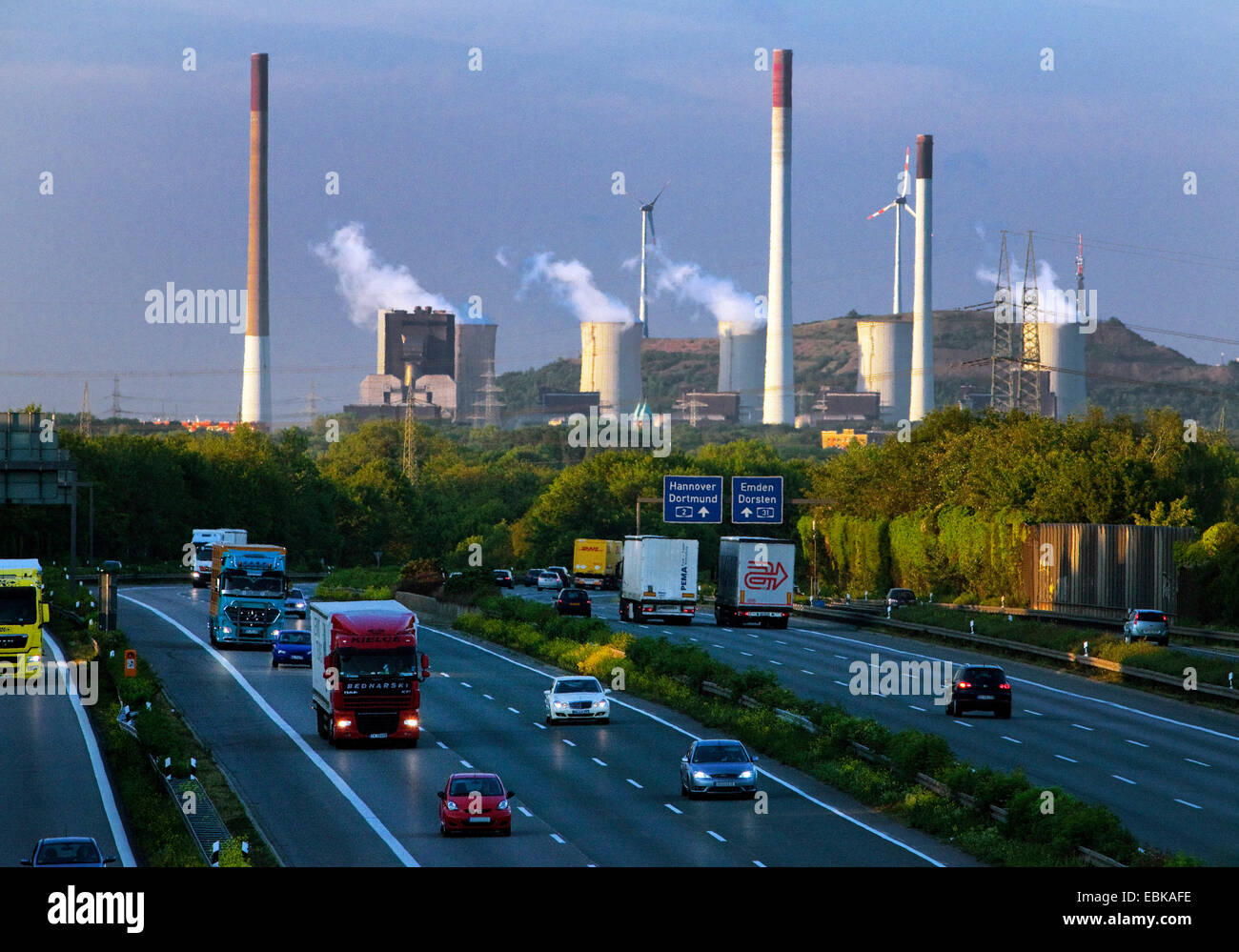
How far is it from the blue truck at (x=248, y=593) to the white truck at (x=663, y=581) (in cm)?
1915

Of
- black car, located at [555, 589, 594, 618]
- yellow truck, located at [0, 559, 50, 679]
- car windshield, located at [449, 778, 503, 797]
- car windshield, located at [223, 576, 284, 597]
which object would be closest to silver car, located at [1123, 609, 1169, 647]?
black car, located at [555, 589, 594, 618]

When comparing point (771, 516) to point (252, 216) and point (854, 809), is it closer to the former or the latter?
point (854, 809)

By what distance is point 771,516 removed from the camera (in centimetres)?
9181

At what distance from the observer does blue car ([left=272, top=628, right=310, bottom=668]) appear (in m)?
57.9

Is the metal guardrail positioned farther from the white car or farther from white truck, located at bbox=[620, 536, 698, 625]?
the white car

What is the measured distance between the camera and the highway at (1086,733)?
31172 millimetres

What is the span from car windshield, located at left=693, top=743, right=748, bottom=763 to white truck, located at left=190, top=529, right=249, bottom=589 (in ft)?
226

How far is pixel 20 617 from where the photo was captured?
52.0m

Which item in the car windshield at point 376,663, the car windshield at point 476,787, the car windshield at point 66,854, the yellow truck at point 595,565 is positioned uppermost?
the car windshield at point 376,663

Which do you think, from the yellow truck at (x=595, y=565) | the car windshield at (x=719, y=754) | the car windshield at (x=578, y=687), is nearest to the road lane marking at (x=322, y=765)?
the car windshield at (x=719, y=754)

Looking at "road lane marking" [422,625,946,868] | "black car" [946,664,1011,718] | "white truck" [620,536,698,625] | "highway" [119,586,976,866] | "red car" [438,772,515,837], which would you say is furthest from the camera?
"white truck" [620,536,698,625]

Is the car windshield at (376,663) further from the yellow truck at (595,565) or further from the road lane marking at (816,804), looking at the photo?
the yellow truck at (595,565)

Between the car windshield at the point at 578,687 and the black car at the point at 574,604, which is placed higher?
the car windshield at the point at 578,687
